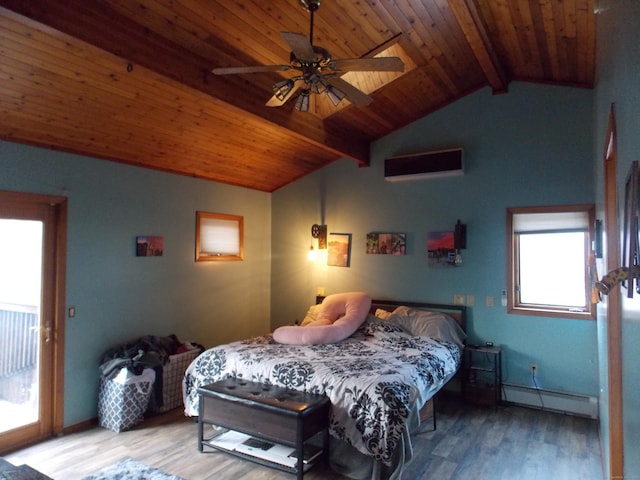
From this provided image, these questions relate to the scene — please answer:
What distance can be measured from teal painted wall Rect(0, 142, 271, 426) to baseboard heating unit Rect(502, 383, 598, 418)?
3.48m

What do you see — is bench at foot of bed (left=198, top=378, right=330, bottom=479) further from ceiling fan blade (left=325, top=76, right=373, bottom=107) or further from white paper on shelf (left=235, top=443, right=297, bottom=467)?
ceiling fan blade (left=325, top=76, right=373, bottom=107)

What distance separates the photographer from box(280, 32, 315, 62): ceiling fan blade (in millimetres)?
2332

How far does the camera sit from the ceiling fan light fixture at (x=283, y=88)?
281 centimetres

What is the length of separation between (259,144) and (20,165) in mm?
2343

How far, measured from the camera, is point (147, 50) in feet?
9.54

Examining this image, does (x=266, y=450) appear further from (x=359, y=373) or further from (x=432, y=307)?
(x=432, y=307)

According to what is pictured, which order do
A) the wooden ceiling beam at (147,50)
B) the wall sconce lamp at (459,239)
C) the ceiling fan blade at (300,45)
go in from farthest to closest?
1. the wall sconce lamp at (459,239)
2. the wooden ceiling beam at (147,50)
3. the ceiling fan blade at (300,45)

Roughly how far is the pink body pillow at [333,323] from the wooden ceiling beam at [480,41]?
9.19 feet

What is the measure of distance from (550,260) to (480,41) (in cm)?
250

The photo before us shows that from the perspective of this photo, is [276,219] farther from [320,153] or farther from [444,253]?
[444,253]

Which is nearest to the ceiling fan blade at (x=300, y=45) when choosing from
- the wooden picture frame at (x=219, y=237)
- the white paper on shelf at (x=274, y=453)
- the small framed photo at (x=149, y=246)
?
the white paper on shelf at (x=274, y=453)

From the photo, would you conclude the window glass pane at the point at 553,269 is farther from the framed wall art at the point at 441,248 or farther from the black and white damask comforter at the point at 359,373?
the black and white damask comforter at the point at 359,373

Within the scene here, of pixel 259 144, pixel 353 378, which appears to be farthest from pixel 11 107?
pixel 353 378

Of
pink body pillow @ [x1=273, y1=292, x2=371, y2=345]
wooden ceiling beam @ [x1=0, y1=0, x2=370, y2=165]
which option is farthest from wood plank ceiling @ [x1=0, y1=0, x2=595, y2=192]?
pink body pillow @ [x1=273, y1=292, x2=371, y2=345]
